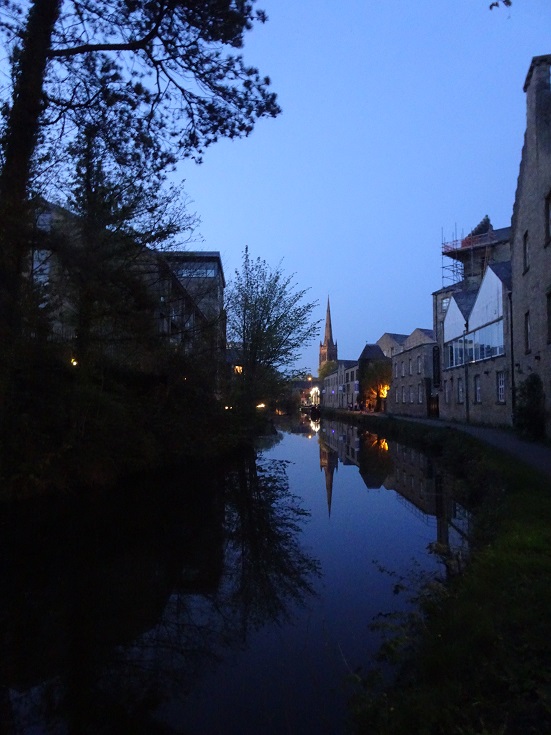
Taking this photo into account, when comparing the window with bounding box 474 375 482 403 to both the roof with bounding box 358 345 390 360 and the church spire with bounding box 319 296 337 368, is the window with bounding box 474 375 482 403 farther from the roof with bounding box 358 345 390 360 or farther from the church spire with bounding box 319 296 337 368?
the church spire with bounding box 319 296 337 368

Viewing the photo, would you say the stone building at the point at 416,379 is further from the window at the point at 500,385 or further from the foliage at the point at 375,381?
the window at the point at 500,385

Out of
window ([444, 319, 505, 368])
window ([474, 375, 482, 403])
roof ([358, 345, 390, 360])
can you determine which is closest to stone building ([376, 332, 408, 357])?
roof ([358, 345, 390, 360])

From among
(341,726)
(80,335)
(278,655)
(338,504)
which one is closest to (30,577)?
(278,655)

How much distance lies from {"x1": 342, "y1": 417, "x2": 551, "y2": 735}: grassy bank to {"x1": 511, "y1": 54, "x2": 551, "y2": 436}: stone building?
14369 millimetres

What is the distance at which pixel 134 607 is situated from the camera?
270 inches

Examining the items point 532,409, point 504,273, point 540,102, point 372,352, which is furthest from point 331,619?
point 372,352

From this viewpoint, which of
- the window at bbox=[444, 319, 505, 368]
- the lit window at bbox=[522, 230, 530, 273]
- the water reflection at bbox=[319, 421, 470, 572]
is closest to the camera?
the water reflection at bbox=[319, 421, 470, 572]

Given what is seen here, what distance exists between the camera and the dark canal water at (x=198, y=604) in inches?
180

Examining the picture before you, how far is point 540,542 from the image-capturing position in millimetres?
6898

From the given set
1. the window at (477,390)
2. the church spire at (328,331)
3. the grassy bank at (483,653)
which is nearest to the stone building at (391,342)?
the window at (477,390)

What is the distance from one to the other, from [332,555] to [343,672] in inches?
163

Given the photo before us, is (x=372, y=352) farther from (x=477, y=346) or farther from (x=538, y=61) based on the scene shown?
(x=538, y=61)

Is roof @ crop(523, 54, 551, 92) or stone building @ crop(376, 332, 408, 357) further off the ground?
roof @ crop(523, 54, 551, 92)

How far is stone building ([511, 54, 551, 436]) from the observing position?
2069 cm
